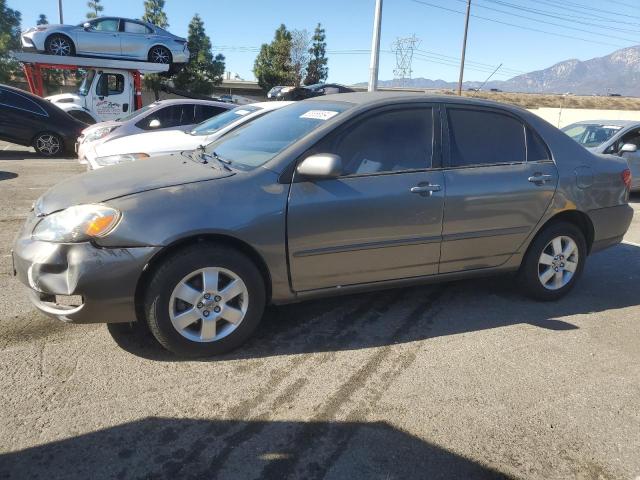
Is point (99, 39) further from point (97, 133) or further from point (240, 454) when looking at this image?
point (240, 454)

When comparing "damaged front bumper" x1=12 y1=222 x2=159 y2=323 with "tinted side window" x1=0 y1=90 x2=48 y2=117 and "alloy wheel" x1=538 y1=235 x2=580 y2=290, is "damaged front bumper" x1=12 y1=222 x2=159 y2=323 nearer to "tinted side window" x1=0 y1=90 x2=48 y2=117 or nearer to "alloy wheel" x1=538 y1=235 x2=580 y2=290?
"alloy wheel" x1=538 y1=235 x2=580 y2=290

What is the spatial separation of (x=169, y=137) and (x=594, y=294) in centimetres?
572

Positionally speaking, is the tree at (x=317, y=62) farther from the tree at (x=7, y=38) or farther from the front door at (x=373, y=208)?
the front door at (x=373, y=208)

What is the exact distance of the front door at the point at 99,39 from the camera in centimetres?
1535

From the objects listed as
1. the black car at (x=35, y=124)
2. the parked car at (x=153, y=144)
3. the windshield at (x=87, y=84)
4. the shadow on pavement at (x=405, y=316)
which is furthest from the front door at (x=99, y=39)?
the shadow on pavement at (x=405, y=316)

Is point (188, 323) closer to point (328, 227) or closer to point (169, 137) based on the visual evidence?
point (328, 227)

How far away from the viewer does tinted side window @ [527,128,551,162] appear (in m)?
4.27

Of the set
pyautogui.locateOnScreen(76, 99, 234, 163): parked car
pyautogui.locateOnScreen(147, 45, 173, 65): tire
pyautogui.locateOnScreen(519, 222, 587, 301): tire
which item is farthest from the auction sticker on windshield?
pyautogui.locateOnScreen(147, 45, 173, 65): tire

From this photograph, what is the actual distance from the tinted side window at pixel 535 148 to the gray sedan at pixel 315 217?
1cm

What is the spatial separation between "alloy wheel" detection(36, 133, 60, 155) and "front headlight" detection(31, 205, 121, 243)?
10493mm

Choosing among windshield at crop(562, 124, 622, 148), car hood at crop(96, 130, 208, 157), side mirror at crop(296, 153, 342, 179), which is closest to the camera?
side mirror at crop(296, 153, 342, 179)

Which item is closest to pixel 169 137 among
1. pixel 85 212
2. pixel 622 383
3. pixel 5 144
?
pixel 85 212

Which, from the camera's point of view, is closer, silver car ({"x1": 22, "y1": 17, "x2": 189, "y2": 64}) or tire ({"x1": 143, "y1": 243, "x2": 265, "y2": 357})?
tire ({"x1": 143, "y1": 243, "x2": 265, "y2": 357})

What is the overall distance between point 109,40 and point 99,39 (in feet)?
0.98
